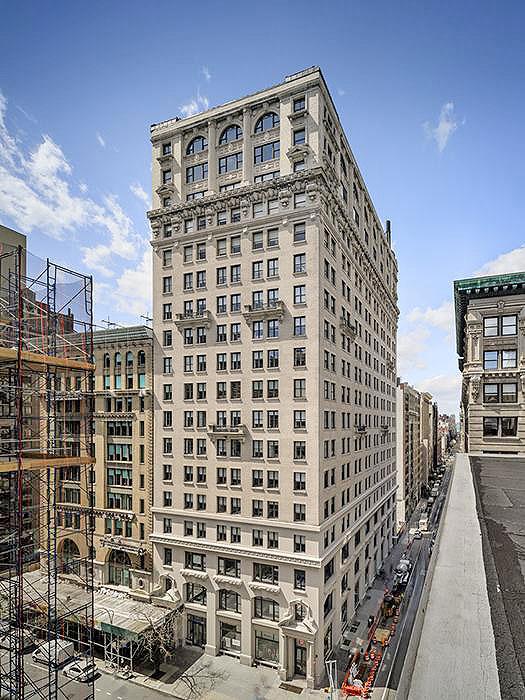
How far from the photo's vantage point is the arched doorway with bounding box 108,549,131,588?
45312mm

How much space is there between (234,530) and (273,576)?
5.29m

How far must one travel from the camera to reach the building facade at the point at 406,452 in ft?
295

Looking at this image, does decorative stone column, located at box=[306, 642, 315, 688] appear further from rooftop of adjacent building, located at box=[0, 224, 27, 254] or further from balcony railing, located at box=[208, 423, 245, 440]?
rooftop of adjacent building, located at box=[0, 224, 27, 254]

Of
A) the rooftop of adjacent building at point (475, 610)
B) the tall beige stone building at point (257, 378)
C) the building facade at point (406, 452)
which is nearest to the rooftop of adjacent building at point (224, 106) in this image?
the tall beige stone building at point (257, 378)

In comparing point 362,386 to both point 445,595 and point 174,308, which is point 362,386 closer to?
point 174,308

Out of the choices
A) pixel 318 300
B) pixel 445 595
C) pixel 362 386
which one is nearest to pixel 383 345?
pixel 362 386

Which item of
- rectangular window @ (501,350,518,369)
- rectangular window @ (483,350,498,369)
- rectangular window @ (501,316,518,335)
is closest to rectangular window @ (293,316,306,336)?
rectangular window @ (483,350,498,369)

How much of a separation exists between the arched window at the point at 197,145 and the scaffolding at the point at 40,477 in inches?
863

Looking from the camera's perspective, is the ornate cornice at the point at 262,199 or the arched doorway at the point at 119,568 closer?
the ornate cornice at the point at 262,199

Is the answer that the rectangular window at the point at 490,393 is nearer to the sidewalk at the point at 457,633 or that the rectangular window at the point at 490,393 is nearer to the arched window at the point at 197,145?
the sidewalk at the point at 457,633

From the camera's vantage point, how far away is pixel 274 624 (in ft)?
121

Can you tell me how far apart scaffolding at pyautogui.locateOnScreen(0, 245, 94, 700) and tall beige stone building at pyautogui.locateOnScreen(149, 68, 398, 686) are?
9.75 meters

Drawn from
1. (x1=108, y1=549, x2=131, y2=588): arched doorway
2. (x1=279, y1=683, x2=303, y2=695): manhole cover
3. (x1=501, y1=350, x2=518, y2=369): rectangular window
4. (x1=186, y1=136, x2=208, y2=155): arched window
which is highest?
(x1=186, y1=136, x2=208, y2=155): arched window

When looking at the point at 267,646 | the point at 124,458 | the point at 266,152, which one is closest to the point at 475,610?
the point at 267,646
